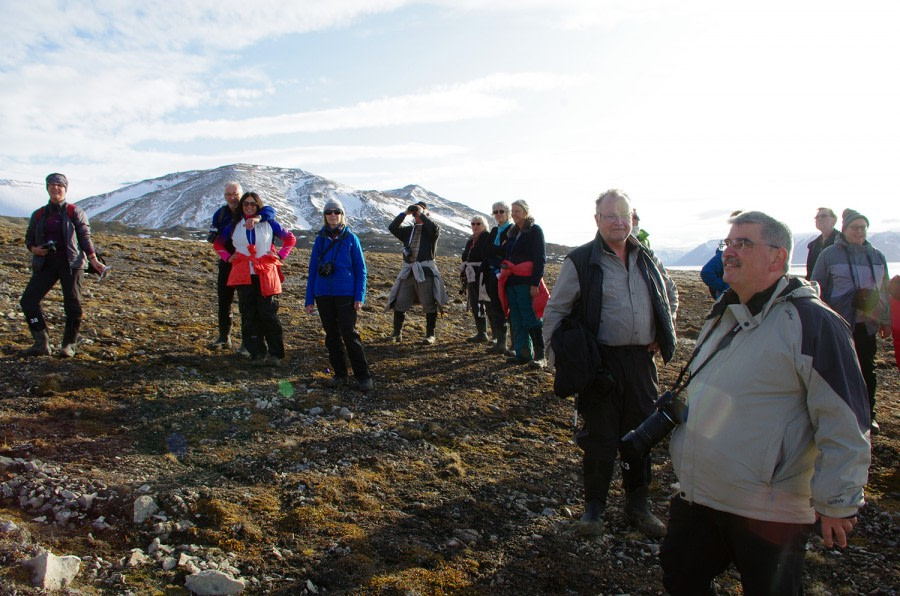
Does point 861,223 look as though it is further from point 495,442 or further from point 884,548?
point 495,442

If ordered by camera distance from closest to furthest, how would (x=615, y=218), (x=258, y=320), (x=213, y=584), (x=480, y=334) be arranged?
(x=213, y=584) → (x=615, y=218) → (x=258, y=320) → (x=480, y=334)

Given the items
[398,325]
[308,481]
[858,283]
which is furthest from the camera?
[398,325]

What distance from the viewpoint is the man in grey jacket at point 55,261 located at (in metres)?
7.87

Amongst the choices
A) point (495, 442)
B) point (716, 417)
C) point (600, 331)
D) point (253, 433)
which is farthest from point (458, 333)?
point (716, 417)

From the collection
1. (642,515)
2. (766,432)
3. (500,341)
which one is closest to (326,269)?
(500,341)

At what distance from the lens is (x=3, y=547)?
142 inches

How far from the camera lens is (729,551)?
3033 millimetres

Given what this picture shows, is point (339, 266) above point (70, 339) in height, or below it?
above

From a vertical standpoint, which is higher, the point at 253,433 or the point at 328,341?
the point at 328,341

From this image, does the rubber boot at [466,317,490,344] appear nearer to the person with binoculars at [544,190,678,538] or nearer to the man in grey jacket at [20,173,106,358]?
the man in grey jacket at [20,173,106,358]

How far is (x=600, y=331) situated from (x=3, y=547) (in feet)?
13.6

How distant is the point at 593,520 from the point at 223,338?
22.1 ft

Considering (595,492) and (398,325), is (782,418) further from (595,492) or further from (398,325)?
(398,325)

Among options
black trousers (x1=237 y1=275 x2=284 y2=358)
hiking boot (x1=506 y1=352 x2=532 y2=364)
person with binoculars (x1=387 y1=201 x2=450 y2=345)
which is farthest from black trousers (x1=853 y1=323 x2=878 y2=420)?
black trousers (x1=237 y1=275 x2=284 y2=358)
